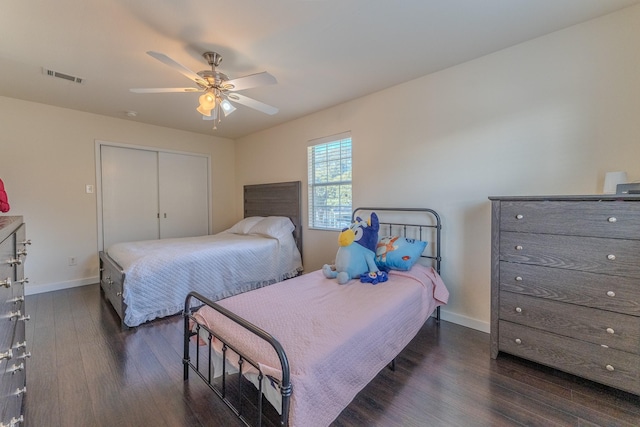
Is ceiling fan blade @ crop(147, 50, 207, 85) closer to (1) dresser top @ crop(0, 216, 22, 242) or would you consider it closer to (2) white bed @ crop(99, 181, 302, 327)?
(1) dresser top @ crop(0, 216, 22, 242)

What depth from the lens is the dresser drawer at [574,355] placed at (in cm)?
151

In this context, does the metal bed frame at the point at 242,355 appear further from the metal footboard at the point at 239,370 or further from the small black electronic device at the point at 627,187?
the small black electronic device at the point at 627,187

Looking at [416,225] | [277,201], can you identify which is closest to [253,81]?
[416,225]

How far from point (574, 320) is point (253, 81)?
2703 mm

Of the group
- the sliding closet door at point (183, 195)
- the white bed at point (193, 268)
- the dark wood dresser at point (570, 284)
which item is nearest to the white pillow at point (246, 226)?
the white bed at point (193, 268)

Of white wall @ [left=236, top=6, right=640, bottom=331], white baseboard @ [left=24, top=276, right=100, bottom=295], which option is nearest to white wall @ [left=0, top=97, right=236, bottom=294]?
white baseboard @ [left=24, top=276, right=100, bottom=295]

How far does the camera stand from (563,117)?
2.00 metres

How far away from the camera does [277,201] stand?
436 cm

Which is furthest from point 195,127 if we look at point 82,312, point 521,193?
point 521,193

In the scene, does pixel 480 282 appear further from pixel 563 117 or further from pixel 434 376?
pixel 563 117

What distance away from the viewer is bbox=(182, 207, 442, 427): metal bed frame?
1.07 meters

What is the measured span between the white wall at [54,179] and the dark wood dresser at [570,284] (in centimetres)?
491

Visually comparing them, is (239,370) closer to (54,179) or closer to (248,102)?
(248,102)

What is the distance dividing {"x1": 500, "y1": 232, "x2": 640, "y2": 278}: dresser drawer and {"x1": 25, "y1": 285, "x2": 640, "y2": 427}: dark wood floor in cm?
77
